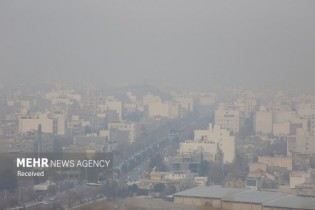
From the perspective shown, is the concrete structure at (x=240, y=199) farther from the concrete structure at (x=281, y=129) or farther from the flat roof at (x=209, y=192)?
the concrete structure at (x=281, y=129)

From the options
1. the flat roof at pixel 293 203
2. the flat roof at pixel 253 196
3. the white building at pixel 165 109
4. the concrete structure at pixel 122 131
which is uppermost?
the white building at pixel 165 109

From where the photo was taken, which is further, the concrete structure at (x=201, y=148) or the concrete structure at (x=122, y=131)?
the concrete structure at (x=122, y=131)

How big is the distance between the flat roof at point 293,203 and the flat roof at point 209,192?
36cm

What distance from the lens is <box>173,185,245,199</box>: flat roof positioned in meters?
5.55

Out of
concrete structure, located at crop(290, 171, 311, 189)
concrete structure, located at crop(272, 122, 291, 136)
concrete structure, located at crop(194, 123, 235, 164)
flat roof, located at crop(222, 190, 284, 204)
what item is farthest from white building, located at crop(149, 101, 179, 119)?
flat roof, located at crop(222, 190, 284, 204)

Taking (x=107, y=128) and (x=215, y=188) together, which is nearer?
(x=215, y=188)

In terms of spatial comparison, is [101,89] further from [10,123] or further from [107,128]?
[10,123]

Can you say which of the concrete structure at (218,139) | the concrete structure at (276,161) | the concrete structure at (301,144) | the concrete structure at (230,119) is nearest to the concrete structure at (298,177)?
the concrete structure at (276,161)

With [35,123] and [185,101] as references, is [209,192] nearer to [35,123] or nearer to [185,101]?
[35,123]

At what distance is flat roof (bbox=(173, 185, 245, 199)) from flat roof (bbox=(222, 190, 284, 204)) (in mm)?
67

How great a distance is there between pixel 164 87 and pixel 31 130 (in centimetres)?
144

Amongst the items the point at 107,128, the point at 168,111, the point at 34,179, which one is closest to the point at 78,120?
the point at 107,128

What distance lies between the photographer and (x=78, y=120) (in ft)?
23.7

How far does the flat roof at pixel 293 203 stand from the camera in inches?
207
